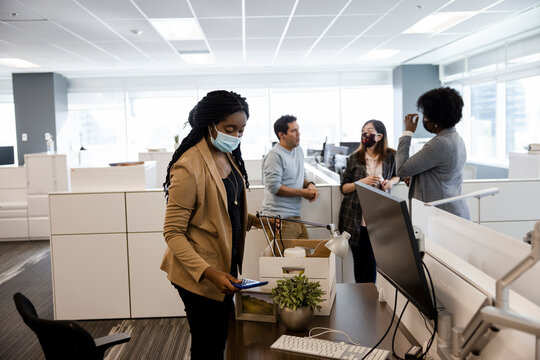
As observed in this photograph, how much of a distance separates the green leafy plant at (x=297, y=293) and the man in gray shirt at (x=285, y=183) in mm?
1455

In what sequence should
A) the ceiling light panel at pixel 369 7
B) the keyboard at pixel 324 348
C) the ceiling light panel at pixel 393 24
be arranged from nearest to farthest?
the keyboard at pixel 324 348, the ceiling light panel at pixel 369 7, the ceiling light panel at pixel 393 24

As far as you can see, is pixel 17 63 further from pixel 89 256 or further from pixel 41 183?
pixel 89 256

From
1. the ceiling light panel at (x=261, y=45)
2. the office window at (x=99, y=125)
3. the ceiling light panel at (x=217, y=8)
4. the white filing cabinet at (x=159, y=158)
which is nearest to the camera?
the ceiling light panel at (x=217, y=8)

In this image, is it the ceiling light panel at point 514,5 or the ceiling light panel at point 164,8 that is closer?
the ceiling light panel at point 164,8

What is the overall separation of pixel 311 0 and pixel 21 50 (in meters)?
4.49

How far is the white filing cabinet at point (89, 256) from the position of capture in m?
3.26

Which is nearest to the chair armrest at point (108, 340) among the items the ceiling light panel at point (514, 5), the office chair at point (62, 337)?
the office chair at point (62, 337)

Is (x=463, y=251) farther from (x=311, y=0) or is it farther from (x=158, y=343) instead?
(x=311, y=0)

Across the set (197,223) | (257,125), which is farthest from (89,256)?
(257,125)

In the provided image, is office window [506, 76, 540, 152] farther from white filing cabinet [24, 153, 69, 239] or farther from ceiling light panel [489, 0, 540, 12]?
white filing cabinet [24, 153, 69, 239]

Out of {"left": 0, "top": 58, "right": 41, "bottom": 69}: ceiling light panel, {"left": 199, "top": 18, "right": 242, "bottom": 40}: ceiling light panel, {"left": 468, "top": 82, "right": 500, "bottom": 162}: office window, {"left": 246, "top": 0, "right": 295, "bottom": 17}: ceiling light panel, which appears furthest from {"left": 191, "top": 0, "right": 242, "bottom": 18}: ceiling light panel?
{"left": 468, "top": 82, "right": 500, "bottom": 162}: office window

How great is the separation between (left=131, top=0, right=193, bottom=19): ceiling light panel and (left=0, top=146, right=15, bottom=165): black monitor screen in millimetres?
3923

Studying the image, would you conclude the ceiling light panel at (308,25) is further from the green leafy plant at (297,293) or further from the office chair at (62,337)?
the office chair at (62,337)

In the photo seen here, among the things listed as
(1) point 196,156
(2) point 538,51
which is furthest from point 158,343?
(2) point 538,51
